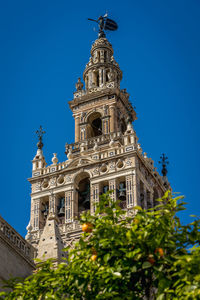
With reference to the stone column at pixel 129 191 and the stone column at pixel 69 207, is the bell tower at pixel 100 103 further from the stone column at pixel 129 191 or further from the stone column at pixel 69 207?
the stone column at pixel 129 191

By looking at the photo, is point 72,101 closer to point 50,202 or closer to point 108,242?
point 50,202

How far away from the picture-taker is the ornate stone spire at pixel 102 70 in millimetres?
63406

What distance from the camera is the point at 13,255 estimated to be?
24.1 m

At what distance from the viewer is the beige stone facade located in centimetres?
2341

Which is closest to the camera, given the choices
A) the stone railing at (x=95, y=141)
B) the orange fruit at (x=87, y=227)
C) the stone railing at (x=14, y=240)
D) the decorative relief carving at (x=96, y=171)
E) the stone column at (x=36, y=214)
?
the orange fruit at (x=87, y=227)

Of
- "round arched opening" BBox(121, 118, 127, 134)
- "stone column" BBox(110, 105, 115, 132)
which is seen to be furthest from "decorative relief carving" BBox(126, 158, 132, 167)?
"round arched opening" BBox(121, 118, 127, 134)

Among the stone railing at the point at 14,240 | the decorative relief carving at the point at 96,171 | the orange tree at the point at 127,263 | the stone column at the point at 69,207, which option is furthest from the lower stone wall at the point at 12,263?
the decorative relief carving at the point at 96,171

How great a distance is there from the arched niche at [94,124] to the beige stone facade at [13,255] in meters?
35.6

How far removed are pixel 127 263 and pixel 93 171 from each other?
118ft

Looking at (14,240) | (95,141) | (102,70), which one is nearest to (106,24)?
(102,70)

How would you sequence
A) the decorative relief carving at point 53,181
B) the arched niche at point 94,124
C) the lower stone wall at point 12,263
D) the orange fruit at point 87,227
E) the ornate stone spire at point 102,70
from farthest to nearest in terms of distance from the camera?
the ornate stone spire at point 102,70 → the arched niche at point 94,124 → the decorative relief carving at point 53,181 → the lower stone wall at point 12,263 → the orange fruit at point 87,227

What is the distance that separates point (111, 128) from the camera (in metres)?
58.6

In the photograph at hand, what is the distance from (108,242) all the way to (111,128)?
40601 mm

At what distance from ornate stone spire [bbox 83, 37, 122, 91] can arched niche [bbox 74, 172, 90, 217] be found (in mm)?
11034
